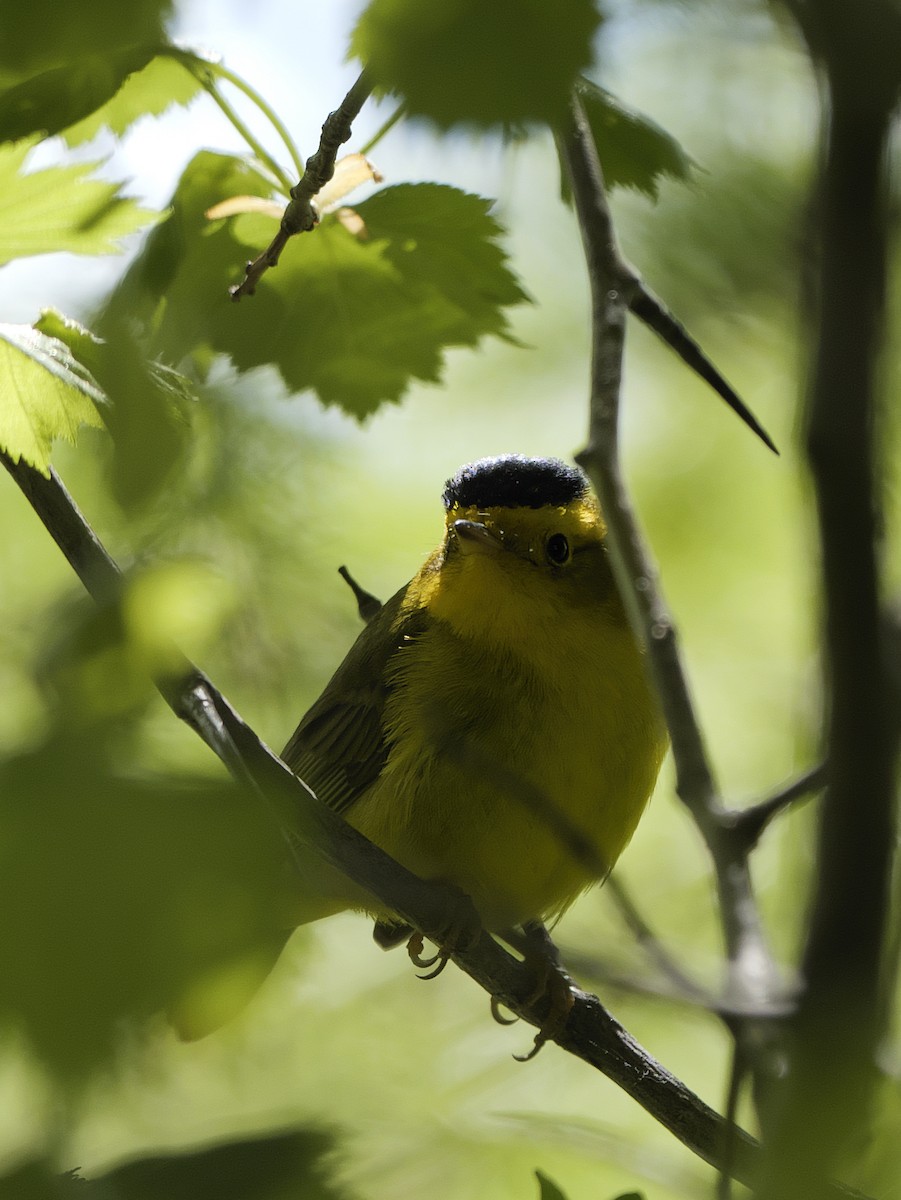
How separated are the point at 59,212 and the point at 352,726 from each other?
1942mm

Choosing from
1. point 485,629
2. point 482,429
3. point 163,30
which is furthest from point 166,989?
point 482,429

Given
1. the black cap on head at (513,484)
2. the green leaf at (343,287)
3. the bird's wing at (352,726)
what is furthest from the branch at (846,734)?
the black cap on head at (513,484)

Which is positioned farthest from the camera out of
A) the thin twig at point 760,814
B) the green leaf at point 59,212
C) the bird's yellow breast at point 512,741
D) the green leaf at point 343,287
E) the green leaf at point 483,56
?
the bird's yellow breast at point 512,741

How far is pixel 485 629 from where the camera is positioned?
3.33 m

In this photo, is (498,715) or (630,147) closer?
(630,147)

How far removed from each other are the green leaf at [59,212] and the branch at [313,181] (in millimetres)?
213

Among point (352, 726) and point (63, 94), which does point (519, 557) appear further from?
point (63, 94)

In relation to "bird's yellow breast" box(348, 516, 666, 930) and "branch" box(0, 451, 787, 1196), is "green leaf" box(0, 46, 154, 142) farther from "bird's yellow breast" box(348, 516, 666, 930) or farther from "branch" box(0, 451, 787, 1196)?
"bird's yellow breast" box(348, 516, 666, 930)

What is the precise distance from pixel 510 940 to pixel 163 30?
2.20m

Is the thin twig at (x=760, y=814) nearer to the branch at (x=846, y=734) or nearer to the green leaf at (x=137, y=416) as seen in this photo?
the branch at (x=846, y=734)

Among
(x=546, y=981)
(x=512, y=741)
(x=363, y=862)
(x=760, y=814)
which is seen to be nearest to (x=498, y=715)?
(x=512, y=741)

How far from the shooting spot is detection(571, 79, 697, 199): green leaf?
1861 millimetres

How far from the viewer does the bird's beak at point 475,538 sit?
11.0 ft

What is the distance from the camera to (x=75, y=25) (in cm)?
122
